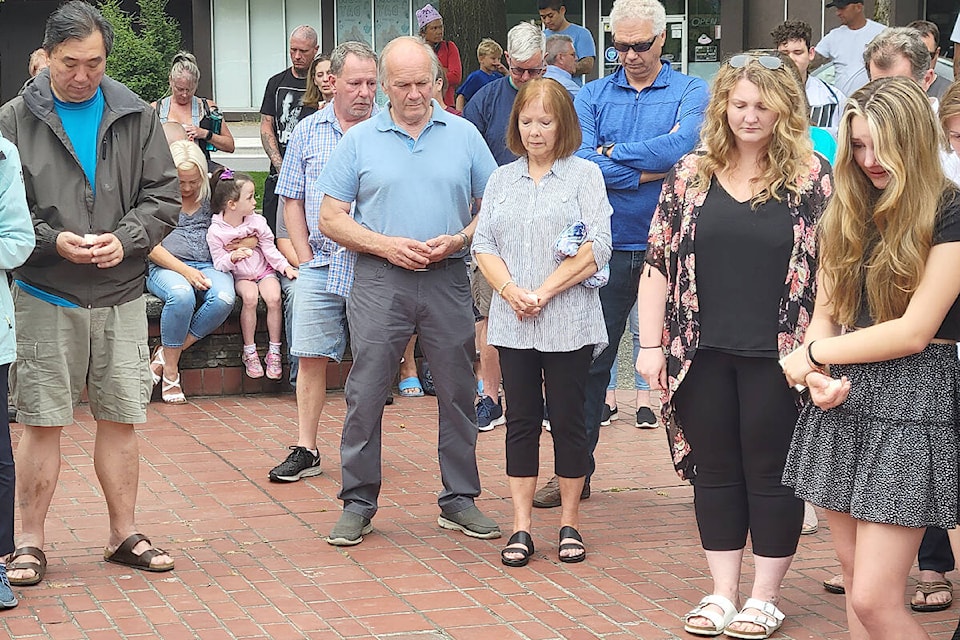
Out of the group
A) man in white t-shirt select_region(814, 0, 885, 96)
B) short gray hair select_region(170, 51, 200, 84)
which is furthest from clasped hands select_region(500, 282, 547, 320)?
short gray hair select_region(170, 51, 200, 84)

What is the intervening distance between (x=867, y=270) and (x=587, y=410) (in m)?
2.70

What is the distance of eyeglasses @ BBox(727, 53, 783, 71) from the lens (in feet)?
15.5

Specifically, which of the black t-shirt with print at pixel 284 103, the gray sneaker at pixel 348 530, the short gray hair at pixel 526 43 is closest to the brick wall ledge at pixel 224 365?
the black t-shirt with print at pixel 284 103

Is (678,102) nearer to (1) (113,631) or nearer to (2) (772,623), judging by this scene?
(2) (772,623)

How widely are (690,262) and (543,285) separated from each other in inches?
37.1

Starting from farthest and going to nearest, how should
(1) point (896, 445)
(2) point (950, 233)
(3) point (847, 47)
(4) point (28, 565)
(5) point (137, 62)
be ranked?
(5) point (137, 62), (3) point (847, 47), (4) point (28, 565), (1) point (896, 445), (2) point (950, 233)

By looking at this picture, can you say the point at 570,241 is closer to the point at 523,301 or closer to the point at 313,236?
the point at 523,301

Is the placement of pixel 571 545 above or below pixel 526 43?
below

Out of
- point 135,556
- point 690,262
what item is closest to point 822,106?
point 690,262

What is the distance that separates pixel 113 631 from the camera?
4.84m

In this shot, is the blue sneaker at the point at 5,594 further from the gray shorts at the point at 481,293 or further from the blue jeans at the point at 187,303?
the gray shorts at the point at 481,293

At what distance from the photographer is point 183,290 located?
8.84 meters

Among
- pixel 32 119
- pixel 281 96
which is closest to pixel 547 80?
pixel 32 119

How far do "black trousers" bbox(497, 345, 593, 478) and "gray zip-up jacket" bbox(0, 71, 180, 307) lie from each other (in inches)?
61.3
